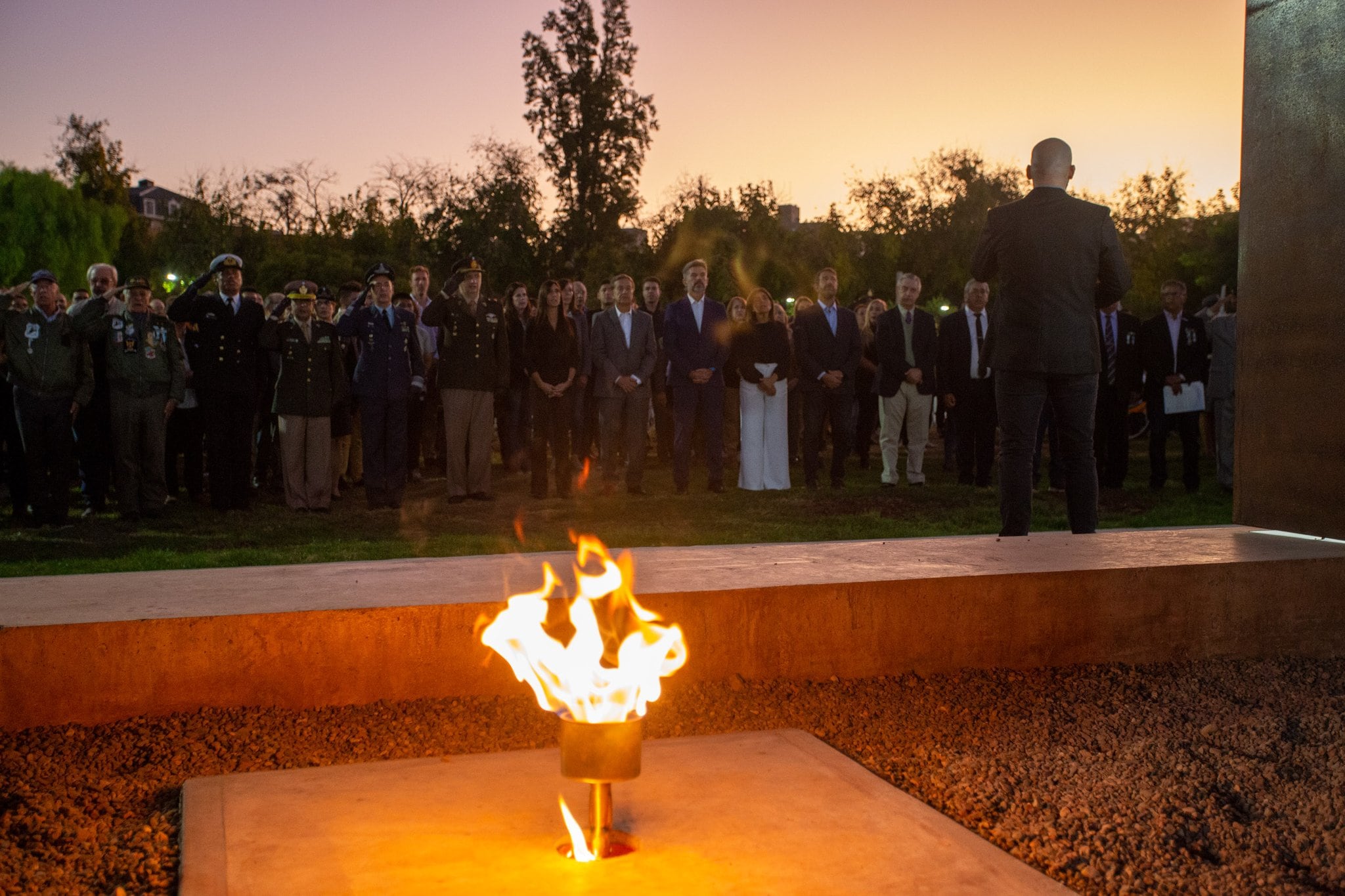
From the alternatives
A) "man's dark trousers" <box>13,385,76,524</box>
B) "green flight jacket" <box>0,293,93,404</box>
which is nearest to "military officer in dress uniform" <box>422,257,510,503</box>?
"green flight jacket" <box>0,293,93,404</box>

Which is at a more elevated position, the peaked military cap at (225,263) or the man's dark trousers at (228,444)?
the peaked military cap at (225,263)

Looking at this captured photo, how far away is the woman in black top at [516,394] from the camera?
531 inches

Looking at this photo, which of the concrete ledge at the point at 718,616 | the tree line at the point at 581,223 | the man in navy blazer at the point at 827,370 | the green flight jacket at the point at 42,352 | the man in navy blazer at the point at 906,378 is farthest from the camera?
the tree line at the point at 581,223

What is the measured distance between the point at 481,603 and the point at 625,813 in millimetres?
1257

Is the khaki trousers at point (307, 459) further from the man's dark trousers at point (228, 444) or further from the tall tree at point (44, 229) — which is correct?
the tall tree at point (44, 229)

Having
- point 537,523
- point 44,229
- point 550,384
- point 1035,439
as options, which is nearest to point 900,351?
point 550,384

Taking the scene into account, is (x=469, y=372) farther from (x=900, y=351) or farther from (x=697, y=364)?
(x=900, y=351)

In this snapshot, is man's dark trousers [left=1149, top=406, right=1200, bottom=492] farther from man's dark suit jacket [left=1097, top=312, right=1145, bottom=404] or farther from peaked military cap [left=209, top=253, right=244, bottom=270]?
peaked military cap [left=209, top=253, right=244, bottom=270]

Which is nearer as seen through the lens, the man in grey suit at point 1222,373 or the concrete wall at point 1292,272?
the concrete wall at point 1292,272

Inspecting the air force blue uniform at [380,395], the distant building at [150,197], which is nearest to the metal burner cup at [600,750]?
the air force blue uniform at [380,395]

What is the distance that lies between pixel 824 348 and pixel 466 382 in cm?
383

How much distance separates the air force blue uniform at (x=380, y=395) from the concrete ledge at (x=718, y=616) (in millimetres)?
7035

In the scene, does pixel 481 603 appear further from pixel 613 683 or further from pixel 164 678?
pixel 613 683

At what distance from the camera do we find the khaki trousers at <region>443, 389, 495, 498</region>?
40.6 ft
